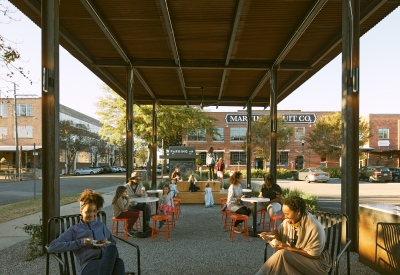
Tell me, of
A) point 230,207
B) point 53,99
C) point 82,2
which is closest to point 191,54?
point 82,2

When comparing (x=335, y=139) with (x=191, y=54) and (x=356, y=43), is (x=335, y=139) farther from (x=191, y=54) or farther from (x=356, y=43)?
(x=356, y=43)

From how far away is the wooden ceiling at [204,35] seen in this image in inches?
309

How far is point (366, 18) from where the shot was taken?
26.4 feet

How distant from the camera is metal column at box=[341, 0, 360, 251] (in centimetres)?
634

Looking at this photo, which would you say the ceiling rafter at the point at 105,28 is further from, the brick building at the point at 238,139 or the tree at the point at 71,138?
the tree at the point at 71,138

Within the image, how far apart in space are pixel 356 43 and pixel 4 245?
756 centimetres

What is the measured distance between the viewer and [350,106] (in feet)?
20.9

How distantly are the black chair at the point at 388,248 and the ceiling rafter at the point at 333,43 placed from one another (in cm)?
465

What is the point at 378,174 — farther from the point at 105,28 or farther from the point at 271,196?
the point at 105,28

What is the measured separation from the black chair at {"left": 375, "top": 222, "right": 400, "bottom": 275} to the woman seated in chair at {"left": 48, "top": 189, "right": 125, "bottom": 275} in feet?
11.2

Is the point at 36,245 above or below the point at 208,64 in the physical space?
below

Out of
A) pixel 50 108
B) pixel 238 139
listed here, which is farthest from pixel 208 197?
pixel 238 139

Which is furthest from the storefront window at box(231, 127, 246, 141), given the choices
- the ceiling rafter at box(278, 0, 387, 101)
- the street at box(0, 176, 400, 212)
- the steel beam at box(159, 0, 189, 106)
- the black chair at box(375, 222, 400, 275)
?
the black chair at box(375, 222, 400, 275)

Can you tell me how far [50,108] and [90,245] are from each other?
307 cm
